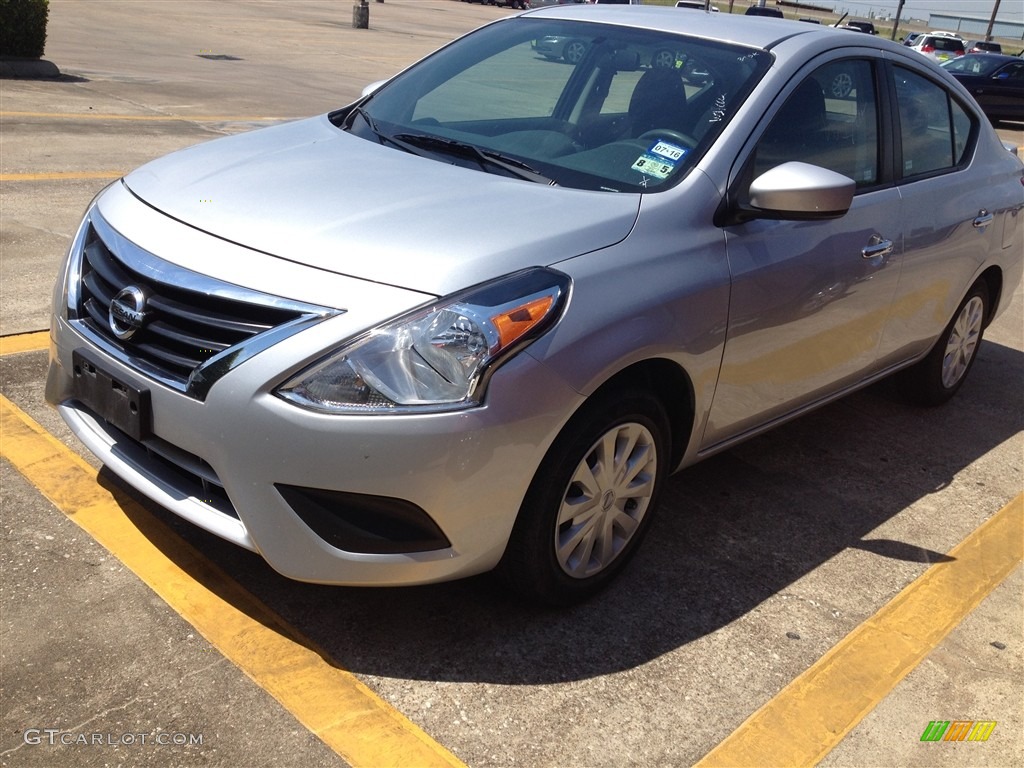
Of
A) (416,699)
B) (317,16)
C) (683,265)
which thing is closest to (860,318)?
(683,265)

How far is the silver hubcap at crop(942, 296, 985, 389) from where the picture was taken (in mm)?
5137

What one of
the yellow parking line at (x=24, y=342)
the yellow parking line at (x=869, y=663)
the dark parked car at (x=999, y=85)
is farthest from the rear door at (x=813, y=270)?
the dark parked car at (x=999, y=85)

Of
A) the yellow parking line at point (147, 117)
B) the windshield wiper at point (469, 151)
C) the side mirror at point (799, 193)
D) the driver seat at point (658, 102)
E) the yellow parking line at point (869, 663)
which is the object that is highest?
the driver seat at point (658, 102)

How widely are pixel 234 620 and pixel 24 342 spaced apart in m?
2.33

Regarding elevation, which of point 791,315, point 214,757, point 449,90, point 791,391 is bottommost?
point 214,757

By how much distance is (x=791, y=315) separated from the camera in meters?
3.60

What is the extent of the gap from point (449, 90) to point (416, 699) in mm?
2418

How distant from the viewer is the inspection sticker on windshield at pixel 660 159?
11.0ft

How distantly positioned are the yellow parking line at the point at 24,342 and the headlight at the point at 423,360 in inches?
99.4

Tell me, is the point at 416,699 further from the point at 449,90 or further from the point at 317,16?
the point at 317,16

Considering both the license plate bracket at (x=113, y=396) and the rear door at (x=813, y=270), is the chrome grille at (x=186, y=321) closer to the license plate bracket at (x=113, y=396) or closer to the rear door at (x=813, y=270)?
the license plate bracket at (x=113, y=396)

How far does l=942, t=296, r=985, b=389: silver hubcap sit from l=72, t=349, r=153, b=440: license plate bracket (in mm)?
3836

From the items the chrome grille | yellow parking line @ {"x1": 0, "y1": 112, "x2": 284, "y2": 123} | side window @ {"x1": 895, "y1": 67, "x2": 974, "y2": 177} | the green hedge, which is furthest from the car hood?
the green hedge

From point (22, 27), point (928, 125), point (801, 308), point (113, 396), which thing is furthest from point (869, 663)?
point (22, 27)
